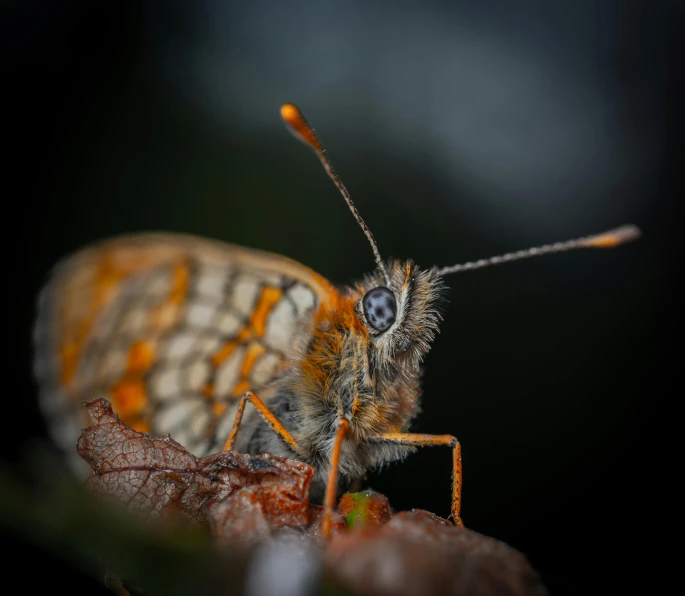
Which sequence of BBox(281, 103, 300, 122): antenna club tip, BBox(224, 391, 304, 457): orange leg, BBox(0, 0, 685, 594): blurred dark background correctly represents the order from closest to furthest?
BBox(281, 103, 300, 122): antenna club tip
BBox(224, 391, 304, 457): orange leg
BBox(0, 0, 685, 594): blurred dark background

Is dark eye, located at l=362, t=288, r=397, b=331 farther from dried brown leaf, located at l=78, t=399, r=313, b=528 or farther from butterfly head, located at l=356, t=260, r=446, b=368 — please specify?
dried brown leaf, located at l=78, t=399, r=313, b=528

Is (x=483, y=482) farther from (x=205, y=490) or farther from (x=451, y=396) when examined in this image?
(x=205, y=490)

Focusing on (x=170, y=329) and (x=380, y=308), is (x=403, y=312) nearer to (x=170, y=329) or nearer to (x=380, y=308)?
(x=380, y=308)

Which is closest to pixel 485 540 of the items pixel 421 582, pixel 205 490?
pixel 421 582

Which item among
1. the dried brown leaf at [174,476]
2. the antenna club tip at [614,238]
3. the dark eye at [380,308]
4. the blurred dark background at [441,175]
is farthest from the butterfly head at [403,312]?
the blurred dark background at [441,175]

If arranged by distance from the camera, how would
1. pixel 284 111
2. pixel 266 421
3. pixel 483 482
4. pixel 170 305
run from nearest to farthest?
pixel 284 111
pixel 266 421
pixel 170 305
pixel 483 482

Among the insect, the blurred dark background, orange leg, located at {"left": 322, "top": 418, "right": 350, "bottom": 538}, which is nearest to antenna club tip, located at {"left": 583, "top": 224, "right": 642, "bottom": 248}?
the insect
